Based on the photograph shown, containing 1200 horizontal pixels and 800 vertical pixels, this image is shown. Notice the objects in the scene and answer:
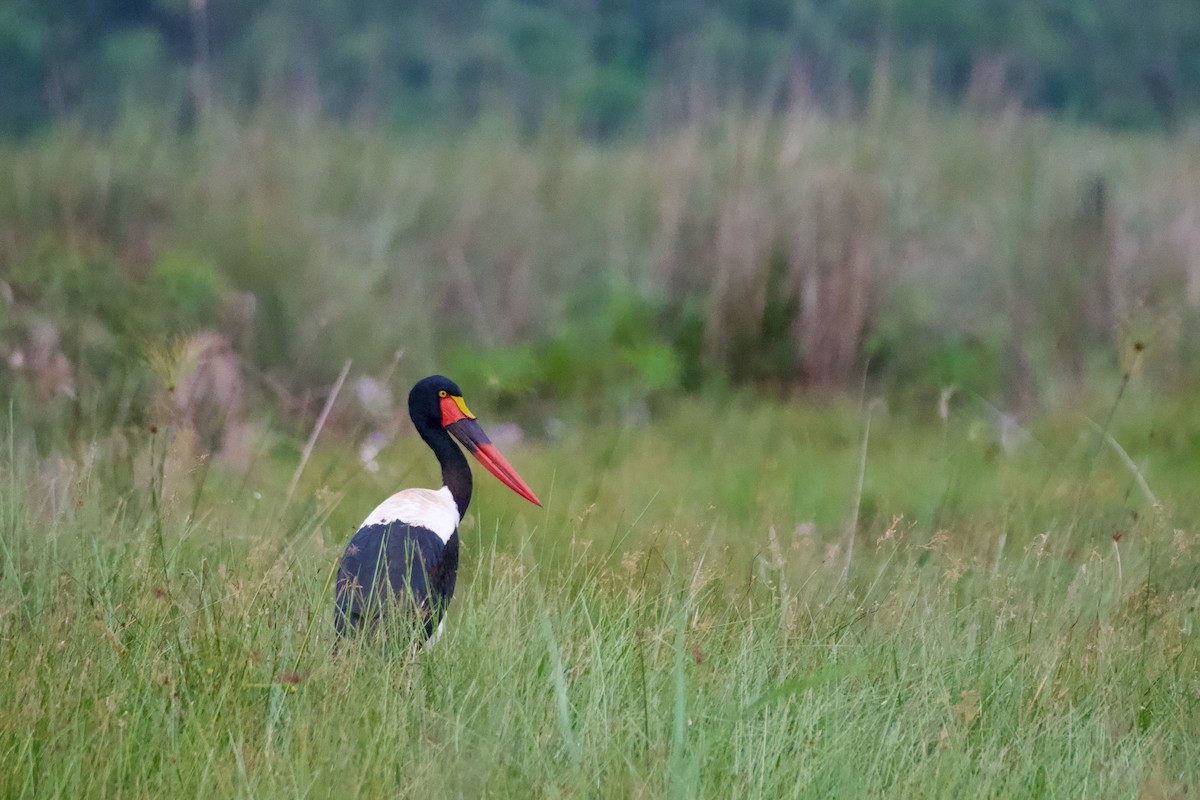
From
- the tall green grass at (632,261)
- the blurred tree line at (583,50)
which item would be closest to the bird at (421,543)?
the tall green grass at (632,261)

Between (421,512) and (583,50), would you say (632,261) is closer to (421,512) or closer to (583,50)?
(421,512)

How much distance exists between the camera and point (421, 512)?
2.62m

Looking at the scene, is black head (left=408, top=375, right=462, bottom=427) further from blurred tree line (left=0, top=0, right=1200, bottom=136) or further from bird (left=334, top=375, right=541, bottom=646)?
blurred tree line (left=0, top=0, right=1200, bottom=136)

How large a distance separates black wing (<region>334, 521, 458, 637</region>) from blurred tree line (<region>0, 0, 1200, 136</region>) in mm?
6790

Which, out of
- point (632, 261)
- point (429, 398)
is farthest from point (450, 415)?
point (632, 261)

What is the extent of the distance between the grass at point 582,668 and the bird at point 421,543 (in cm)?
6

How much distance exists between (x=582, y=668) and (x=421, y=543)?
0.46 m

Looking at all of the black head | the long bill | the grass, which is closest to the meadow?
the grass

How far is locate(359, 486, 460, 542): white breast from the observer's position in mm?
2590

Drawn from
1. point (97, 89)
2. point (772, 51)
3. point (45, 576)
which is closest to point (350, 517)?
point (45, 576)

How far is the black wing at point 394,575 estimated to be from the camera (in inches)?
90.1

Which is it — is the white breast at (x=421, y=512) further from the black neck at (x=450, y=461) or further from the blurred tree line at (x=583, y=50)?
the blurred tree line at (x=583, y=50)

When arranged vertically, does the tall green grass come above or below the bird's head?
below

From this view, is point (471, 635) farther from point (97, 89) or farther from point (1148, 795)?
point (97, 89)
